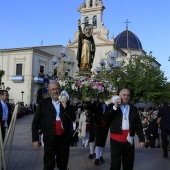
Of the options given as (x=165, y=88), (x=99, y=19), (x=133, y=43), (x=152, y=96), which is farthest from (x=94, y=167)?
(x=133, y=43)

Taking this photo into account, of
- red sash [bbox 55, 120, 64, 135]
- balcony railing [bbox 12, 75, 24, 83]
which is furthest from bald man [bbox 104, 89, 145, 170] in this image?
balcony railing [bbox 12, 75, 24, 83]

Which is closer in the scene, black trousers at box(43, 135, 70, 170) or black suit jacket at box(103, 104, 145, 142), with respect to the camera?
black trousers at box(43, 135, 70, 170)

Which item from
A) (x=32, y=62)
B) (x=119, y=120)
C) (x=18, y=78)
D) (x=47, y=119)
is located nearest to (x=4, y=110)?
(x=47, y=119)

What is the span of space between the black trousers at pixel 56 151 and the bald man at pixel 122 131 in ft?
2.67

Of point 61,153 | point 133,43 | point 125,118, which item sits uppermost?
point 133,43

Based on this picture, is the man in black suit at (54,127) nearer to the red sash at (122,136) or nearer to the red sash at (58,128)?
the red sash at (58,128)

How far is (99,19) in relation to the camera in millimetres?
56281


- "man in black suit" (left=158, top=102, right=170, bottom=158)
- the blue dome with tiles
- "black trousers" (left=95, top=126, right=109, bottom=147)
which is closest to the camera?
"black trousers" (left=95, top=126, right=109, bottom=147)

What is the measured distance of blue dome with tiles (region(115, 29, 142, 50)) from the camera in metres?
69.4

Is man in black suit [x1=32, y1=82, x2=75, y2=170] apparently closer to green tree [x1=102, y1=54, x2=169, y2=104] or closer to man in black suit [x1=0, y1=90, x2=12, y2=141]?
man in black suit [x1=0, y1=90, x2=12, y2=141]

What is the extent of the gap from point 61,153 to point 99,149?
312 cm

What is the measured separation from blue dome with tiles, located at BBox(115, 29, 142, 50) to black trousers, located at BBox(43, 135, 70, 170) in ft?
213

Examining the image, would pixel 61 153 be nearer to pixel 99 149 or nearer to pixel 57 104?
pixel 57 104

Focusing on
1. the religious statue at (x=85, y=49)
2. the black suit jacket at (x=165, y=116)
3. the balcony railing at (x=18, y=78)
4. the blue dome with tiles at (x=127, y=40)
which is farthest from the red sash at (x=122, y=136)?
the blue dome with tiles at (x=127, y=40)
